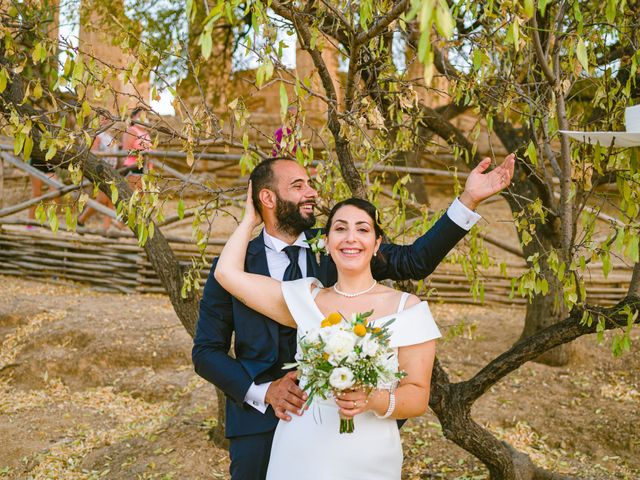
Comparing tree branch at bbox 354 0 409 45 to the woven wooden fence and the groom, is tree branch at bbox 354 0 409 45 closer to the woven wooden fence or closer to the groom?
the groom

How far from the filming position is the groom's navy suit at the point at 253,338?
8.66ft

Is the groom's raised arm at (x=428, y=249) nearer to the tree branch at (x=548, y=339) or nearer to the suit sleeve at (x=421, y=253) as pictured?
the suit sleeve at (x=421, y=253)

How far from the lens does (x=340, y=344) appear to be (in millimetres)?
2043

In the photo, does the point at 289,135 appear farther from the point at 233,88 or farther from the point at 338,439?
the point at 233,88

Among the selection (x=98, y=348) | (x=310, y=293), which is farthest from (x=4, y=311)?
(x=310, y=293)

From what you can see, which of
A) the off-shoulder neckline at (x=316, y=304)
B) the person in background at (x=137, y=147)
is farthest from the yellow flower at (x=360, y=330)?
the person in background at (x=137, y=147)

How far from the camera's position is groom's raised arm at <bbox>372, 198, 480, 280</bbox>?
101 inches

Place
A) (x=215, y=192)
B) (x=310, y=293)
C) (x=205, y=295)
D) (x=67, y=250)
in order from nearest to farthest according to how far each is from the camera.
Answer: (x=310, y=293)
(x=205, y=295)
(x=215, y=192)
(x=67, y=250)

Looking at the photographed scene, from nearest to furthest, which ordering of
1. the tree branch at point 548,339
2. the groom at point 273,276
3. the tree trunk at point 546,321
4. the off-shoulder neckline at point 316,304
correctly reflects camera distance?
the off-shoulder neckline at point 316,304 < the groom at point 273,276 < the tree branch at point 548,339 < the tree trunk at point 546,321

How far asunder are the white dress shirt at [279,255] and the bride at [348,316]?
150 millimetres

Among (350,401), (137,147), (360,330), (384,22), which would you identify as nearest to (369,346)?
(360,330)

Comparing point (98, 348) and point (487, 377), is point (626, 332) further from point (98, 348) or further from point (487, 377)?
point (98, 348)

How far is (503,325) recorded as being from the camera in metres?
7.16

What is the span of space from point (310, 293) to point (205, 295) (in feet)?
1.70
